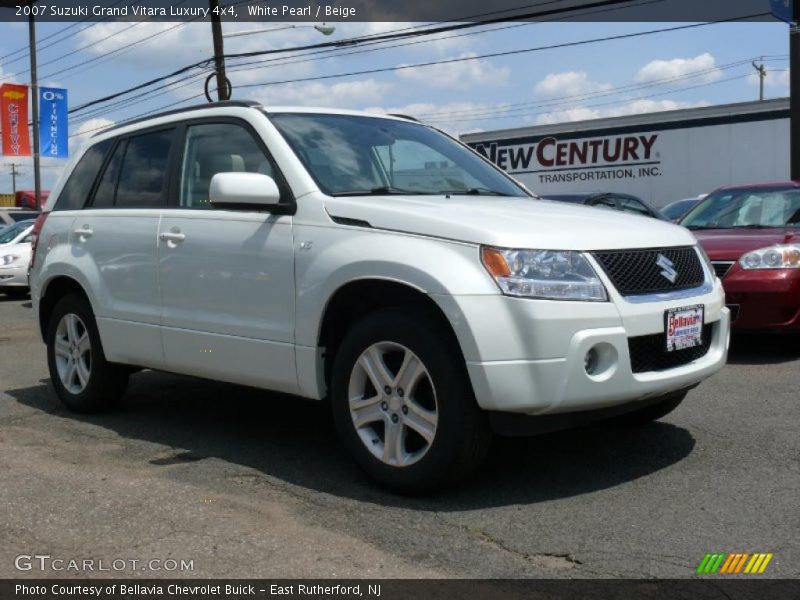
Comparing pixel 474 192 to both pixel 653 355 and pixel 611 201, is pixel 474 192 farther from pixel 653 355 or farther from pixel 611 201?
pixel 611 201

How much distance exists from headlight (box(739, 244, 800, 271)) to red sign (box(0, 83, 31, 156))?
106ft

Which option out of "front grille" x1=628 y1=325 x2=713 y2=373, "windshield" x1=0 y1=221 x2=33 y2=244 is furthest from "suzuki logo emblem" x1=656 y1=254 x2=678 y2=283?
"windshield" x1=0 y1=221 x2=33 y2=244

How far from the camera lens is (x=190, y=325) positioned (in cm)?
516


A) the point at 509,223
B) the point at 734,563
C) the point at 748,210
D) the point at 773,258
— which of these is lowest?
the point at 734,563

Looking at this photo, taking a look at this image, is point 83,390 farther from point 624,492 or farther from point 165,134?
point 624,492

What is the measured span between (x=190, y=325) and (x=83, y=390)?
4.49ft

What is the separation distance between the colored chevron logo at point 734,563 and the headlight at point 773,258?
14.9 feet

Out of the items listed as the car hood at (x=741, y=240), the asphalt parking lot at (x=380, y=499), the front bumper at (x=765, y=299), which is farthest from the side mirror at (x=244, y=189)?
the car hood at (x=741, y=240)

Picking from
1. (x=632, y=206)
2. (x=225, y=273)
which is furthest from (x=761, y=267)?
(x=632, y=206)

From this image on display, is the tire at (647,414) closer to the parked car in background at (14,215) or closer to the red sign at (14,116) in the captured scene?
the parked car in background at (14,215)

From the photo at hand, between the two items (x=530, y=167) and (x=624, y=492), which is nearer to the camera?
(x=624, y=492)

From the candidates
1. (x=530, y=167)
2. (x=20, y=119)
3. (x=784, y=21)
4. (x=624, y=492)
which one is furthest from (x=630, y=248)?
(x=20, y=119)

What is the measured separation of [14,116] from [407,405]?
3470 centimetres

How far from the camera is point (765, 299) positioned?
7.41 metres
